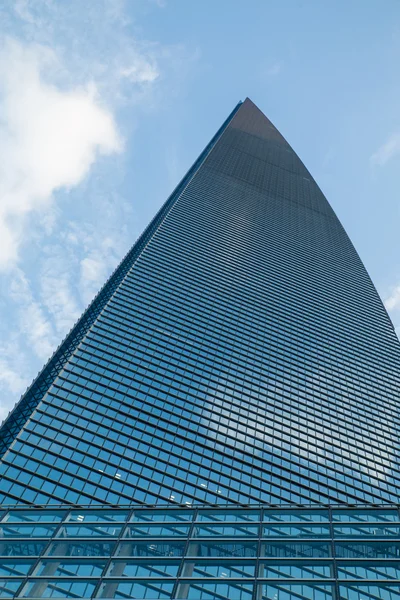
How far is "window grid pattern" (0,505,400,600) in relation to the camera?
19.2m

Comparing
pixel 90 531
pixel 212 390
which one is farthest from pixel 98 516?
pixel 212 390

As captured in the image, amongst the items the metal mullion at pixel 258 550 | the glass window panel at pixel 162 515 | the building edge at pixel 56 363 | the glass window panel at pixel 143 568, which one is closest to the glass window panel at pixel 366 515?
the metal mullion at pixel 258 550

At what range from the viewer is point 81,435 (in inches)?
2736

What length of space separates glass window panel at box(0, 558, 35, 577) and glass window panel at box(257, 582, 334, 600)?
881 centimetres

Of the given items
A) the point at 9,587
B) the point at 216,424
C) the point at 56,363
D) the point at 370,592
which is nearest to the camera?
the point at 370,592

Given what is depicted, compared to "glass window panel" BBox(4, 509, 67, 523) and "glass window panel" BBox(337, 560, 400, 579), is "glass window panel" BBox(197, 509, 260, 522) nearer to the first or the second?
"glass window panel" BBox(337, 560, 400, 579)

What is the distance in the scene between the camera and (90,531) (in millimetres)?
23688

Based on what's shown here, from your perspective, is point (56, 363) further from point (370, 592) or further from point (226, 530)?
point (370, 592)

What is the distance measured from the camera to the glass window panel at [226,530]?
2308 centimetres

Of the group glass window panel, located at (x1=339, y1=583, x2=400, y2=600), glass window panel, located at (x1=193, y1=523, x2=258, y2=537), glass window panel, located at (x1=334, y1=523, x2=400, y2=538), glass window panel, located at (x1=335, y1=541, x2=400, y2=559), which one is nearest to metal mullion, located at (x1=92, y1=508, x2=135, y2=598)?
glass window panel, located at (x1=193, y1=523, x2=258, y2=537)

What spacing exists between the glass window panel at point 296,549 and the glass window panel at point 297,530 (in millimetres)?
813

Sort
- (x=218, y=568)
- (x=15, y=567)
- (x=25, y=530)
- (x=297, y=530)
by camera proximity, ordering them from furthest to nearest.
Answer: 1. (x=25, y=530)
2. (x=297, y=530)
3. (x=15, y=567)
4. (x=218, y=568)

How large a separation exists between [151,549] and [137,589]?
9.12ft

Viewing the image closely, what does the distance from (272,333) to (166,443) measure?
4378cm
